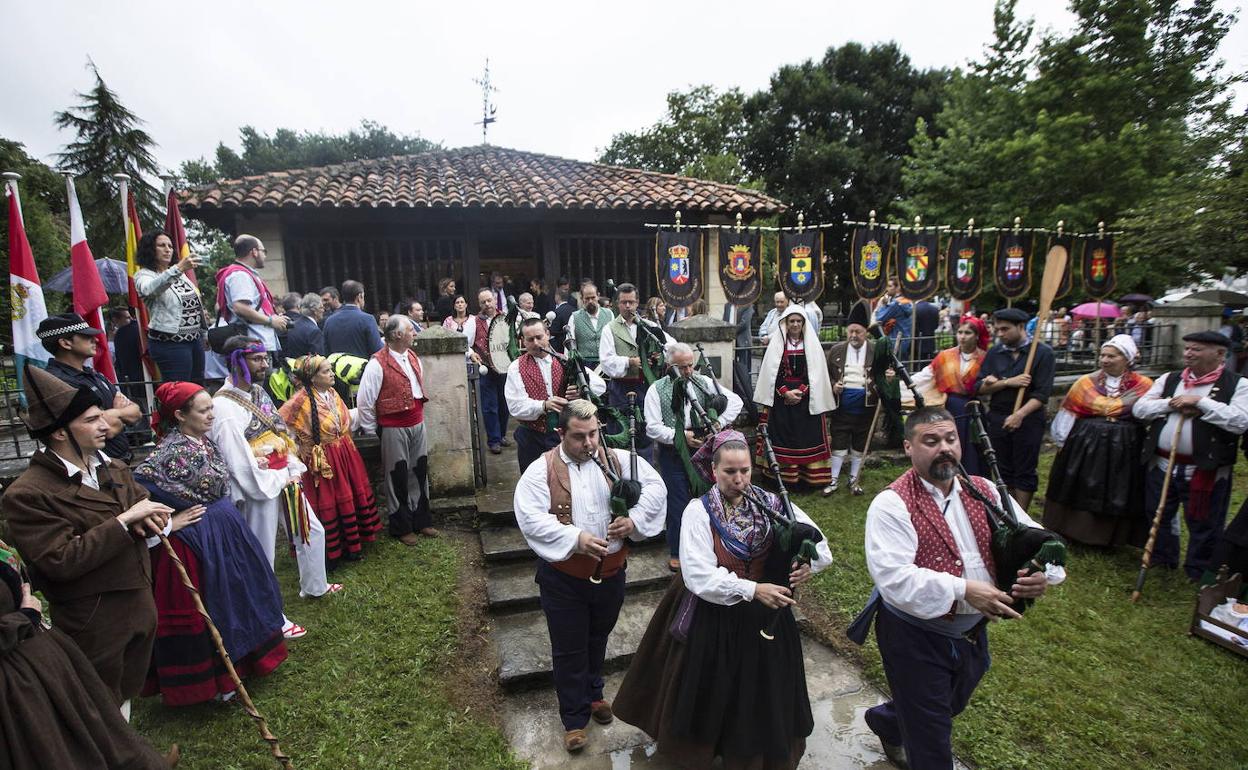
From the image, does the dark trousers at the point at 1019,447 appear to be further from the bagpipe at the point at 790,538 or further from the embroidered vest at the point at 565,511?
the embroidered vest at the point at 565,511

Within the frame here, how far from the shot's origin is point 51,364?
3.78 metres

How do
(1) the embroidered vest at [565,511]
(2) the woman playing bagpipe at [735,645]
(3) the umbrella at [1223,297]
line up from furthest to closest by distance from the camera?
(3) the umbrella at [1223,297], (1) the embroidered vest at [565,511], (2) the woman playing bagpipe at [735,645]

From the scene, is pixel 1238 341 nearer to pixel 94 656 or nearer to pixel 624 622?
pixel 624 622

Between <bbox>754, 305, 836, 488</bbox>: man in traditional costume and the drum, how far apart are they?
3.07 m

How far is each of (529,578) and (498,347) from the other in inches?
125

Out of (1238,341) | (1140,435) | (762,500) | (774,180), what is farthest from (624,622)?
(774,180)

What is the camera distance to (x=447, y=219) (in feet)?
34.6

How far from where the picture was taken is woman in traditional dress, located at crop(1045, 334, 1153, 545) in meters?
5.54

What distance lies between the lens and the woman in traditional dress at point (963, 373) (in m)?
6.06

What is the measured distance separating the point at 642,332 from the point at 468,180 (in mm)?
7504

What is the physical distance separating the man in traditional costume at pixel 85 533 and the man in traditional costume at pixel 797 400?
5384mm

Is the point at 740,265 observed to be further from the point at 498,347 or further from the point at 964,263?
the point at 964,263

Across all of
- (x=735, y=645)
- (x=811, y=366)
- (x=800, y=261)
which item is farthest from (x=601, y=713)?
(x=800, y=261)

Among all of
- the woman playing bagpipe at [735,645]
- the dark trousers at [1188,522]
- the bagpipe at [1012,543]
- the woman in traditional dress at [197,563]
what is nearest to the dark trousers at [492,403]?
the woman in traditional dress at [197,563]
